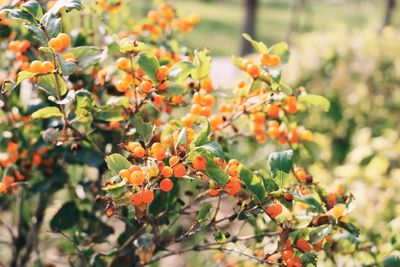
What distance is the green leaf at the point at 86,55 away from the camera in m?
1.28

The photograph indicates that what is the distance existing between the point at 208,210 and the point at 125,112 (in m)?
0.34

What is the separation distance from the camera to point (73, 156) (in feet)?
5.17

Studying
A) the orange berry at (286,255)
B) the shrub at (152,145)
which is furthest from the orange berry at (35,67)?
the orange berry at (286,255)

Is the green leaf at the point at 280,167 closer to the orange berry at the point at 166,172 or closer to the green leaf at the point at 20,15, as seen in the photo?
the orange berry at the point at 166,172

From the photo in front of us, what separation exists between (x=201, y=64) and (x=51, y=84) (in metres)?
0.38

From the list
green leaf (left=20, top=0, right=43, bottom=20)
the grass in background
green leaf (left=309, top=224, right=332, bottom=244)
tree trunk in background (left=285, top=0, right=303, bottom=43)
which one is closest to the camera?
green leaf (left=20, top=0, right=43, bottom=20)

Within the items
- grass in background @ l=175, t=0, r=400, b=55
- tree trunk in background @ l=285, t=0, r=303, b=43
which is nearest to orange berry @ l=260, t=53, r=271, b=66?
grass in background @ l=175, t=0, r=400, b=55

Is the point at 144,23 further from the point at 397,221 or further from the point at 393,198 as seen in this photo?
the point at 393,198

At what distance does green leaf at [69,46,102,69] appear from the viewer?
4.20 feet

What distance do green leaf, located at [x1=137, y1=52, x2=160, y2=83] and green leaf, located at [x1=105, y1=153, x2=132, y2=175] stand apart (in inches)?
9.7

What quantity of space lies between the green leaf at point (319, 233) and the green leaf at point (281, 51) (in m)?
0.46

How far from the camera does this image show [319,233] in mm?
1237

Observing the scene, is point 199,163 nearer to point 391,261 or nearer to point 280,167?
point 280,167

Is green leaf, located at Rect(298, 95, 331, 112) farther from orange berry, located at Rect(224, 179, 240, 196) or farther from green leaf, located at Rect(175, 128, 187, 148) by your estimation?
green leaf, located at Rect(175, 128, 187, 148)
